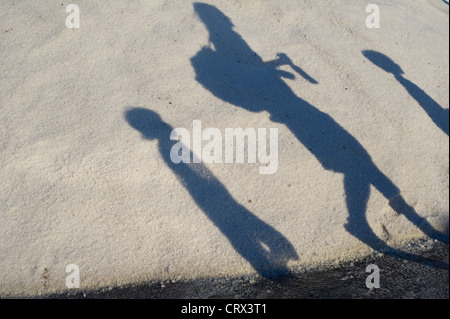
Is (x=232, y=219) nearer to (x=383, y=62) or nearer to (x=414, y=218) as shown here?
(x=414, y=218)

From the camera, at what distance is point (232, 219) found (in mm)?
5012

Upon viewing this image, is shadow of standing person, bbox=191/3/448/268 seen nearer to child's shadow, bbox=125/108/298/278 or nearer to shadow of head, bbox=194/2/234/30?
shadow of head, bbox=194/2/234/30

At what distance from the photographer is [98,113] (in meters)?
5.77

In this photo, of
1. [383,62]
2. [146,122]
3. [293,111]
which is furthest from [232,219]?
[383,62]

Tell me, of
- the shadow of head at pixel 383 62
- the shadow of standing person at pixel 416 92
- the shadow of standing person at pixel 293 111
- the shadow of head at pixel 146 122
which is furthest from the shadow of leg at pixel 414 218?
the shadow of head at pixel 146 122

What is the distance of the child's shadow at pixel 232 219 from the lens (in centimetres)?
474

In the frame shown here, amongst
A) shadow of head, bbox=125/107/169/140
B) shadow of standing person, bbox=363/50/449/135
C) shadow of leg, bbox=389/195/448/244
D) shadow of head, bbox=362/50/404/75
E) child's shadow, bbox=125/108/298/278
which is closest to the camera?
child's shadow, bbox=125/108/298/278

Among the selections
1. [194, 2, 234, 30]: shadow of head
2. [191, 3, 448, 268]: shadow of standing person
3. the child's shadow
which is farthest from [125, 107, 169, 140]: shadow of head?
[194, 2, 234, 30]: shadow of head

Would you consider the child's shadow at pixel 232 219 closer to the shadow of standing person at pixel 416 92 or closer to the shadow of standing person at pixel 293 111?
the shadow of standing person at pixel 293 111

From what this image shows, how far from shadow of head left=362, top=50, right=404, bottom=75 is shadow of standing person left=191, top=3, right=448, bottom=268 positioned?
5.59ft

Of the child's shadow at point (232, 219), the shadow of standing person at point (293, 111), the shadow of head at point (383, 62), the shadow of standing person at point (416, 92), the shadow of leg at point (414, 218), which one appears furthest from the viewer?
the shadow of head at point (383, 62)

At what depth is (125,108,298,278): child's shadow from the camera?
15.6ft
